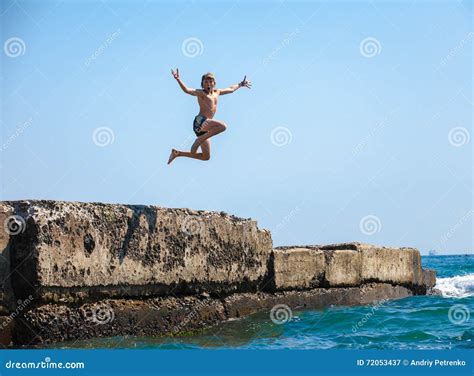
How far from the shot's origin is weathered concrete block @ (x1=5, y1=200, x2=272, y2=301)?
709cm

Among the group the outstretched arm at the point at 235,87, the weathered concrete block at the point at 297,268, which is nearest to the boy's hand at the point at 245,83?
the outstretched arm at the point at 235,87

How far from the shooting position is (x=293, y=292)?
10625mm

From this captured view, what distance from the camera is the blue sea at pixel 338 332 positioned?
807 centimetres

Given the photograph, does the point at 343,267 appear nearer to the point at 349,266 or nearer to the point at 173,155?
the point at 349,266

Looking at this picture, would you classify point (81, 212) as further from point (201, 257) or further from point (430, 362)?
point (430, 362)

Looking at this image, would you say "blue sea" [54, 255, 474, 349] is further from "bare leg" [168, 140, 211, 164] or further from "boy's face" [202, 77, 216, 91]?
"boy's face" [202, 77, 216, 91]

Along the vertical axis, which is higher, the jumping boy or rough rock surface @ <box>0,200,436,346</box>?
the jumping boy

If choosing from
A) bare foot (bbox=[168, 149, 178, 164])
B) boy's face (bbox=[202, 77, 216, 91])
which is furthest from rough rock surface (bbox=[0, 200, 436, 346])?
boy's face (bbox=[202, 77, 216, 91])

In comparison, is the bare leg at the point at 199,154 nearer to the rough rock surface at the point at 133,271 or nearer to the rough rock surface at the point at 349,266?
the rough rock surface at the point at 133,271

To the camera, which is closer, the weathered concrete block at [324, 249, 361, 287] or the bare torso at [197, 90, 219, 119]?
the bare torso at [197, 90, 219, 119]

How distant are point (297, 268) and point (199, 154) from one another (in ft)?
8.95

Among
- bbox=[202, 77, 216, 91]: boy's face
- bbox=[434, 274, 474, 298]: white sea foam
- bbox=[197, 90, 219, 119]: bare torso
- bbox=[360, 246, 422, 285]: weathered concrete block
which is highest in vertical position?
bbox=[202, 77, 216, 91]: boy's face

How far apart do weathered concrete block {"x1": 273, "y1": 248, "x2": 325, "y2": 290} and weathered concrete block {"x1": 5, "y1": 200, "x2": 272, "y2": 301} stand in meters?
0.48

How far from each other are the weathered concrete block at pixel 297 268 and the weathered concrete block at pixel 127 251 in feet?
1.58
